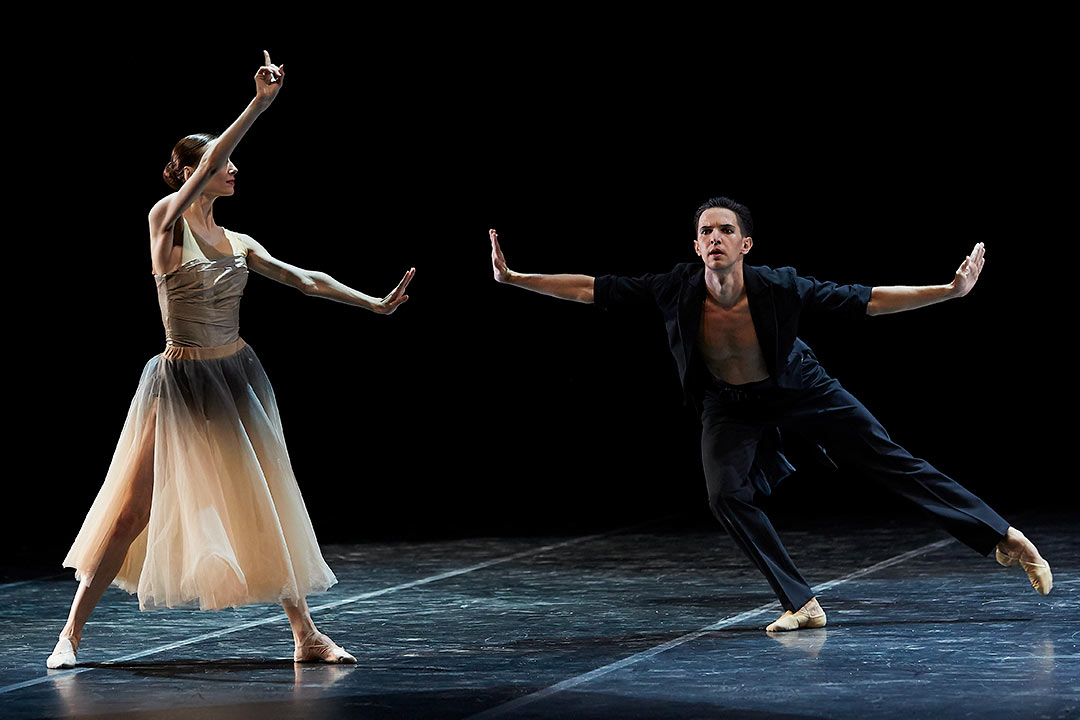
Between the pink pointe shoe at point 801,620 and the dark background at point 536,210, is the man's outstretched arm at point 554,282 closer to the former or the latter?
the pink pointe shoe at point 801,620

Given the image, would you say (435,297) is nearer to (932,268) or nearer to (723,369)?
(932,268)

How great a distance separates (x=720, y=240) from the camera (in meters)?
3.74

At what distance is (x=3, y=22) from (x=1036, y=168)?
16.8 feet

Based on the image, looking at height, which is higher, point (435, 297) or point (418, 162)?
point (418, 162)

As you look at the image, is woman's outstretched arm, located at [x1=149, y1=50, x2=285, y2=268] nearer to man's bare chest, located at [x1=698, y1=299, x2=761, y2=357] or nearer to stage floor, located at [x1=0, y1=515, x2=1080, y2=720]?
stage floor, located at [x1=0, y1=515, x2=1080, y2=720]

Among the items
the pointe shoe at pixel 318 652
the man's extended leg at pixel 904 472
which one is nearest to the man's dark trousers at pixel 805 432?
the man's extended leg at pixel 904 472

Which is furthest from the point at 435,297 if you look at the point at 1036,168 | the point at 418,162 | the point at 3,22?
the point at 1036,168

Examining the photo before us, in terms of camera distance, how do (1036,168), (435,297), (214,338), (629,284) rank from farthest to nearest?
(435,297), (1036,168), (629,284), (214,338)

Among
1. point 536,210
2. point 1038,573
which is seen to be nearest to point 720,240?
point 1038,573

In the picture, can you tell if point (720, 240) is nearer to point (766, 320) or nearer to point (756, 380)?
point (766, 320)

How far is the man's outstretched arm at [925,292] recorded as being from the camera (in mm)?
3594

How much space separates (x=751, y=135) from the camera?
24.8ft

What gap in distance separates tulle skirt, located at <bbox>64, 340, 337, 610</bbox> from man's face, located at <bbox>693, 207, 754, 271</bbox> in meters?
1.17

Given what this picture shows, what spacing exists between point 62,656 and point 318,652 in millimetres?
589
